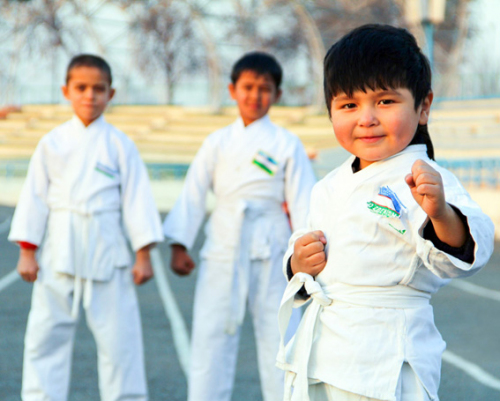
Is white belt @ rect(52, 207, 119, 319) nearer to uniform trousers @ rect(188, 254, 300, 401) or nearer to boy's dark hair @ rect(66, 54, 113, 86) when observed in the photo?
uniform trousers @ rect(188, 254, 300, 401)

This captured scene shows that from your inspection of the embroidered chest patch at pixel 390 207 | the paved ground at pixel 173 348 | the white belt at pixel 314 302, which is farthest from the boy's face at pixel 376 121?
the paved ground at pixel 173 348

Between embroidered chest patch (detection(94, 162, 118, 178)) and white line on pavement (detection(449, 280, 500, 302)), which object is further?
white line on pavement (detection(449, 280, 500, 302))

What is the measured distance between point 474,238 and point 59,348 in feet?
8.63

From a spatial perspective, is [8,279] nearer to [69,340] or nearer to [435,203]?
[69,340]

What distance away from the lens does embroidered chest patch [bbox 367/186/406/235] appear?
2.00 meters

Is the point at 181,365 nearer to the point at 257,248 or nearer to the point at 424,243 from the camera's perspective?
the point at 257,248

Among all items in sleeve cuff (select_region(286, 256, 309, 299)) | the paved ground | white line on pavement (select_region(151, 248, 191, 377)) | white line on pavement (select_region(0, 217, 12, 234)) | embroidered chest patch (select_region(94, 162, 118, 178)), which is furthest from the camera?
white line on pavement (select_region(0, 217, 12, 234))

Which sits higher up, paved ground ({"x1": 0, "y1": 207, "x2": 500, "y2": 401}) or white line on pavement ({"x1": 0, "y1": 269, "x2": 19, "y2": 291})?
paved ground ({"x1": 0, "y1": 207, "x2": 500, "y2": 401})

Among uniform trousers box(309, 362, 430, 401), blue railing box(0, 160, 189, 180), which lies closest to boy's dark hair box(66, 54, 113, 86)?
uniform trousers box(309, 362, 430, 401)

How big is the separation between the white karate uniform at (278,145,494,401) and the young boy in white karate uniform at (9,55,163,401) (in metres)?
1.91

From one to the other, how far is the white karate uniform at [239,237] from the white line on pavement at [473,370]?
1497 millimetres

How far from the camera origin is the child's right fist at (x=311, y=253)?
218 centimetres

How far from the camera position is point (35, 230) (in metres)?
4.02

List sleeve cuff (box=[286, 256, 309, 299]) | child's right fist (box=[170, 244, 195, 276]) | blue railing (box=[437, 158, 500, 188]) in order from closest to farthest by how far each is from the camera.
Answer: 1. sleeve cuff (box=[286, 256, 309, 299])
2. child's right fist (box=[170, 244, 195, 276])
3. blue railing (box=[437, 158, 500, 188])
